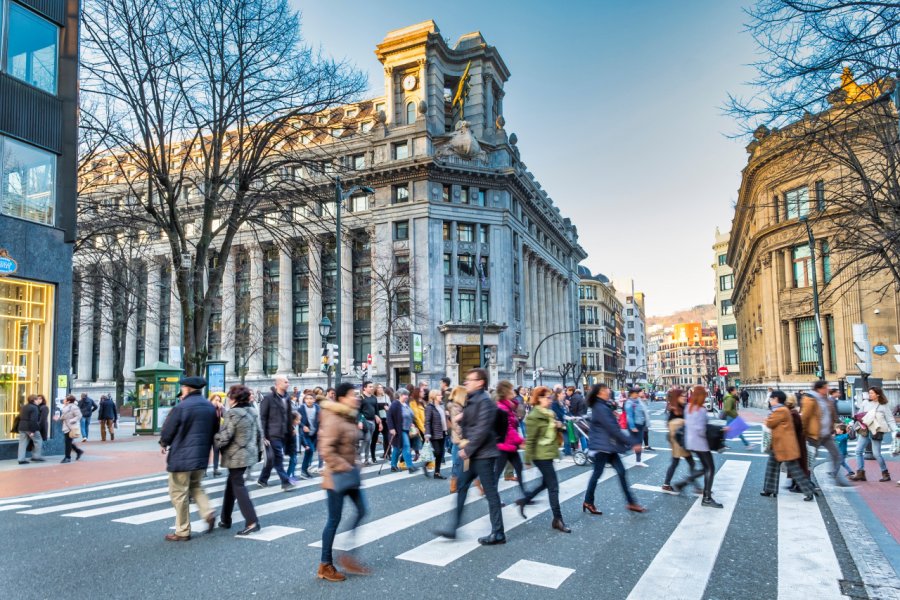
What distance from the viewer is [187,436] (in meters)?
7.53

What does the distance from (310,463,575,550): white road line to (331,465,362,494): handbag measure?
505mm

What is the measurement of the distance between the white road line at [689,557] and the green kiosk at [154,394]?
2303 cm

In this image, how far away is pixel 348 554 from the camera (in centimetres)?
630

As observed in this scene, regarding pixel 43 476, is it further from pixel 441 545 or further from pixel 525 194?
pixel 525 194

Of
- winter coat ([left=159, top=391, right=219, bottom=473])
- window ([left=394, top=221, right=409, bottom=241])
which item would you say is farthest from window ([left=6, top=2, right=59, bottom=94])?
window ([left=394, top=221, right=409, bottom=241])

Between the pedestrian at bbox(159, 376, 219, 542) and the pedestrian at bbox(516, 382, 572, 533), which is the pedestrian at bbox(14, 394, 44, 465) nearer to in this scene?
the pedestrian at bbox(159, 376, 219, 542)

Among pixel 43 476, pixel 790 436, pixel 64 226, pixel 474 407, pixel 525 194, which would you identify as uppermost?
pixel 525 194

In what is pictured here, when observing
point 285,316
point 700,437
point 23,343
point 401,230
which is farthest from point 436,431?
point 285,316

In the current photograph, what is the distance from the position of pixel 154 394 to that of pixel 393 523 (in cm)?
2175

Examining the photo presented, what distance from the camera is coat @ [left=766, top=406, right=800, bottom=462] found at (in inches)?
Result: 389

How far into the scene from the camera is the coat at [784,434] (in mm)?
9891

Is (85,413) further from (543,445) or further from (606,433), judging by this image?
(606,433)

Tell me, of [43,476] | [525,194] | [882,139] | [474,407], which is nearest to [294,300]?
[525,194]

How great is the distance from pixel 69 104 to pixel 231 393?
15165 millimetres
